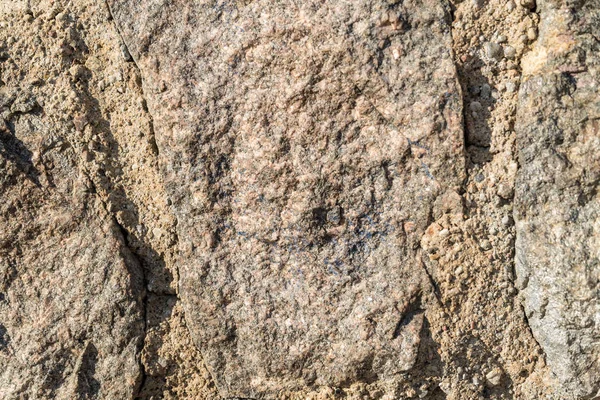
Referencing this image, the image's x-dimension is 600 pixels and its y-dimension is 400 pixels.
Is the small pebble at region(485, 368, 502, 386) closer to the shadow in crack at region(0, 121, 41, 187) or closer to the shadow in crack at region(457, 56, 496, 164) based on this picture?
the shadow in crack at region(457, 56, 496, 164)

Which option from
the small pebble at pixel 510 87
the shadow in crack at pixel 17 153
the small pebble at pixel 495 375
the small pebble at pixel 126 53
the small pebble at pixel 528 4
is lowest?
the small pebble at pixel 495 375

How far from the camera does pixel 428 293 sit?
1.00 m

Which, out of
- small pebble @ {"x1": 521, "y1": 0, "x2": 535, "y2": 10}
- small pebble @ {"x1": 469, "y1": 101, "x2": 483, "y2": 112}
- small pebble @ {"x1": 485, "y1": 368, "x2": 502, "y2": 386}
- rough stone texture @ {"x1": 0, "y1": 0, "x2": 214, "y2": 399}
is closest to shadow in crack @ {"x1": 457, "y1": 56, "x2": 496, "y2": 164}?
small pebble @ {"x1": 469, "y1": 101, "x2": 483, "y2": 112}

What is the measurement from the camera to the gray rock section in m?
0.97

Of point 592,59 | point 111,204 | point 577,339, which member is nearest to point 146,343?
point 111,204

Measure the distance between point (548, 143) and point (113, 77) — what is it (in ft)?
2.36

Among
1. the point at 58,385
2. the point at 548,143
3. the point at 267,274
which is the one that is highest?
the point at 548,143

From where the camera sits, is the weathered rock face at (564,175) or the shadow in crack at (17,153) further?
the shadow in crack at (17,153)

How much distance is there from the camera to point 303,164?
100 cm

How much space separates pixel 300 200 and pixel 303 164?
0.06 meters

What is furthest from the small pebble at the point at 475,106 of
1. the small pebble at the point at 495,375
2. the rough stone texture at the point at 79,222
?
the rough stone texture at the point at 79,222

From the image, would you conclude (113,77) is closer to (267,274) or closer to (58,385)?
(267,274)

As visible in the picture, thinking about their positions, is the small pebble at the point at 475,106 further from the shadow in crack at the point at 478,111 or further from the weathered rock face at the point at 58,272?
the weathered rock face at the point at 58,272

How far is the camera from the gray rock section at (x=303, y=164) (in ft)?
3.18
